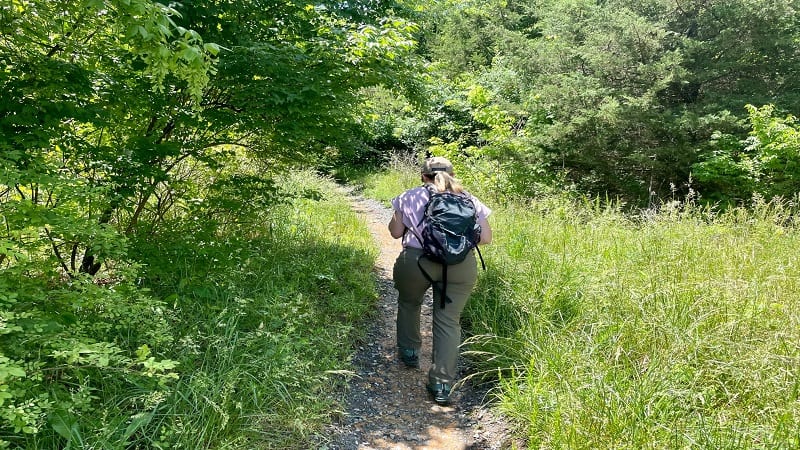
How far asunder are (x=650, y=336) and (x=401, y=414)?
5.95 feet

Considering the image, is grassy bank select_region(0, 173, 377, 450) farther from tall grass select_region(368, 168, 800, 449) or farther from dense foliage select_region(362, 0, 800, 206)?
dense foliage select_region(362, 0, 800, 206)

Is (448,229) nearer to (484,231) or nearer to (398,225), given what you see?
(484,231)

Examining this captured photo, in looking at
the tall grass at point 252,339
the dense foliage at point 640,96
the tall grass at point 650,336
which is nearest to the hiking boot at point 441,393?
the tall grass at point 650,336

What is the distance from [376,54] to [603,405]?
10.9 feet

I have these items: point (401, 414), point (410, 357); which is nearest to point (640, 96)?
point (410, 357)

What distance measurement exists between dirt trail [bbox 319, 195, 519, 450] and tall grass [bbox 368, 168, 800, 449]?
260 millimetres

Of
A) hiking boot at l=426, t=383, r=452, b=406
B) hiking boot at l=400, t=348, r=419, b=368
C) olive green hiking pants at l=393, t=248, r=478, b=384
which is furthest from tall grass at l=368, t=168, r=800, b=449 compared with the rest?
hiking boot at l=400, t=348, r=419, b=368

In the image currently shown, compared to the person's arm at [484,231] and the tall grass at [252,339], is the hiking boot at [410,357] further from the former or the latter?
the person's arm at [484,231]

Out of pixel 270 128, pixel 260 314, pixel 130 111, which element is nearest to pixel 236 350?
pixel 260 314

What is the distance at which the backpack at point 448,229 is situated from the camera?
131 inches

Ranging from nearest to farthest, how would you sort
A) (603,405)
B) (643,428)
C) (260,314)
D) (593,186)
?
(643,428) → (603,405) → (260,314) → (593,186)

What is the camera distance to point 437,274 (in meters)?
3.52

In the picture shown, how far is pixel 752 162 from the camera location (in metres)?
7.64

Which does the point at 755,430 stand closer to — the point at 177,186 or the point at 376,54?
the point at 376,54
